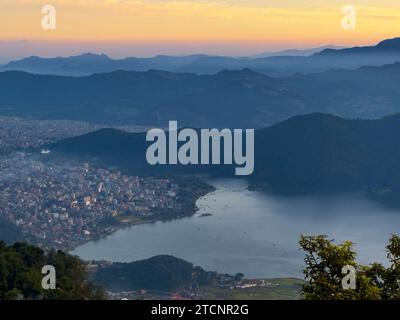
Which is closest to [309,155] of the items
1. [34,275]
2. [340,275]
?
[34,275]

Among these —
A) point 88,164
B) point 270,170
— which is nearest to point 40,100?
point 88,164

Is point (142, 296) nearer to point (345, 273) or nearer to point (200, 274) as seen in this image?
point (200, 274)

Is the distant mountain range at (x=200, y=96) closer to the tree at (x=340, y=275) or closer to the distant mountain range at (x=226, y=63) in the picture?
the distant mountain range at (x=226, y=63)

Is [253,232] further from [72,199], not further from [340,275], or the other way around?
[340,275]

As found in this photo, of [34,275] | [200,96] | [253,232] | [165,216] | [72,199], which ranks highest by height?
[200,96]

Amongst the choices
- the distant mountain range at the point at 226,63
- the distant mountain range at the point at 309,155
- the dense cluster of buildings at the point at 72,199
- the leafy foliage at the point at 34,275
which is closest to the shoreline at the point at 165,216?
the dense cluster of buildings at the point at 72,199

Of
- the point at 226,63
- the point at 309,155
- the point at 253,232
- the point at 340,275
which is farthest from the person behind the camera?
the point at 226,63
